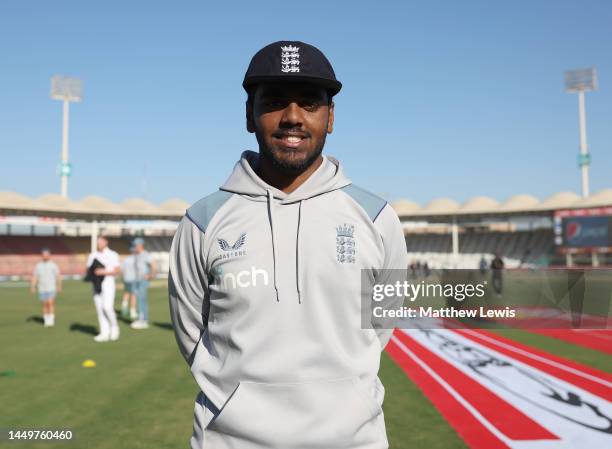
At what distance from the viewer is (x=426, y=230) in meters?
58.7

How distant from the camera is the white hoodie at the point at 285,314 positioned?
156 centimetres

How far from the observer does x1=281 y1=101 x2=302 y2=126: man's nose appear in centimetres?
166

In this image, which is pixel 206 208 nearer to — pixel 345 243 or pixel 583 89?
pixel 345 243

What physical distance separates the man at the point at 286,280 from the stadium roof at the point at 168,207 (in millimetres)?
44297

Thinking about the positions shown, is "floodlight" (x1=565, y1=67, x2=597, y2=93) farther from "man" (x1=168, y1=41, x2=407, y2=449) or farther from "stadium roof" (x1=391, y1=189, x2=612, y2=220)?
"man" (x1=168, y1=41, x2=407, y2=449)

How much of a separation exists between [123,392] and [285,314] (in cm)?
523

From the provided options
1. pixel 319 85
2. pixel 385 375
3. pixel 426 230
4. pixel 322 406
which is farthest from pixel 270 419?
pixel 426 230

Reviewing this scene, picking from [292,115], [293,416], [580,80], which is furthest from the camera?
[580,80]

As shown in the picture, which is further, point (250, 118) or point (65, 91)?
point (65, 91)

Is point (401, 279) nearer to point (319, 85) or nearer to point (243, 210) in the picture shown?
point (243, 210)

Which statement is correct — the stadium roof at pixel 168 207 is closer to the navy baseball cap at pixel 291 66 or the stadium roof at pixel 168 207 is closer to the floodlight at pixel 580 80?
the floodlight at pixel 580 80

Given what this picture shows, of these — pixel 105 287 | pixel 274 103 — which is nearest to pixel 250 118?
pixel 274 103

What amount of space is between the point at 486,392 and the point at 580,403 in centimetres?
102

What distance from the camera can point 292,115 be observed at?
1656 millimetres
